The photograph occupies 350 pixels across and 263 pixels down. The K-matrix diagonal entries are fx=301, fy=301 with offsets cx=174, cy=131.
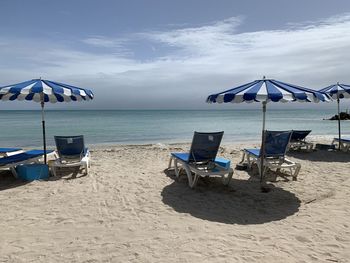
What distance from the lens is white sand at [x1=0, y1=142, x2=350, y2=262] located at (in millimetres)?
3193

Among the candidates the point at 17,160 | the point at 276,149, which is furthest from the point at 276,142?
the point at 17,160

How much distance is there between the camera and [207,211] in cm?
452

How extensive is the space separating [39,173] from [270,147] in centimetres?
483

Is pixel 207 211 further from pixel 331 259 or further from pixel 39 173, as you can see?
pixel 39 173

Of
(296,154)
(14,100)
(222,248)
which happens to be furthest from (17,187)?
(296,154)

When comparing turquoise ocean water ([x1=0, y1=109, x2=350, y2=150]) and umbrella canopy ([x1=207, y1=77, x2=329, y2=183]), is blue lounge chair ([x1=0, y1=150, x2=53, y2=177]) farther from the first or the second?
turquoise ocean water ([x1=0, y1=109, x2=350, y2=150])

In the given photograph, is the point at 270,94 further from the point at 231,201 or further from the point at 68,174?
the point at 68,174

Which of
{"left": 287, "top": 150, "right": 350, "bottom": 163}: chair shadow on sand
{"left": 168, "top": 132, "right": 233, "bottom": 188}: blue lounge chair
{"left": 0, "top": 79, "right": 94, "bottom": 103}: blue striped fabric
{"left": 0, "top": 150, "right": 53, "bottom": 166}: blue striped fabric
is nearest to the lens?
{"left": 0, "top": 79, "right": 94, "bottom": 103}: blue striped fabric

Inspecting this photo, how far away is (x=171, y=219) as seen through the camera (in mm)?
4156

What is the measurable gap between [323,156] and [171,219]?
6.78 metres

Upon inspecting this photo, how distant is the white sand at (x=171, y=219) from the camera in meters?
3.19

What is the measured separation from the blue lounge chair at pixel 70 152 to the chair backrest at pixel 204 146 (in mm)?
2504

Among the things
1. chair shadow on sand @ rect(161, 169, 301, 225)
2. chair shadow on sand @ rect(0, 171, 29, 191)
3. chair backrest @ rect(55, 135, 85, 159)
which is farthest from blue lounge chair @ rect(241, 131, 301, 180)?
chair shadow on sand @ rect(0, 171, 29, 191)

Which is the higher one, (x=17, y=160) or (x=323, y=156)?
(x=17, y=160)
